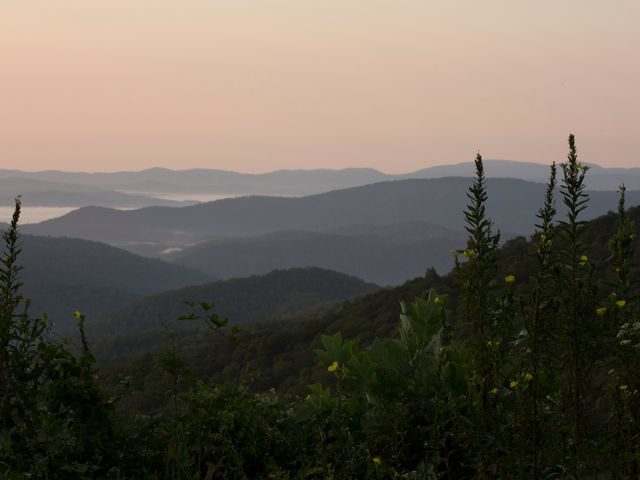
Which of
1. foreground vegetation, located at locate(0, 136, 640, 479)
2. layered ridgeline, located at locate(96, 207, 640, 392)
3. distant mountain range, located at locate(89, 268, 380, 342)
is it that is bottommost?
distant mountain range, located at locate(89, 268, 380, 342)

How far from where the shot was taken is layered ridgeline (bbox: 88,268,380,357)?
12225 cm

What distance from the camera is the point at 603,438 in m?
4.66

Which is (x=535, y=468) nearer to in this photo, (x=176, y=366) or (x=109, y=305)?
(x=176, y=366)

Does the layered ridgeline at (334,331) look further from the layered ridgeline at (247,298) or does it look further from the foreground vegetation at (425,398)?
the layered ridgeline at (247,298)

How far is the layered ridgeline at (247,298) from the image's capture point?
122 meters

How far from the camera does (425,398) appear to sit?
16.9 feet

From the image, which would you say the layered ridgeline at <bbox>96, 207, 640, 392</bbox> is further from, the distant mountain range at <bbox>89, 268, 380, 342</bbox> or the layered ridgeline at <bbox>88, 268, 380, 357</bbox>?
the distant mountain range at <bbox>89, 268, 380, 342</bbox>

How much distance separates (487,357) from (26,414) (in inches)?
113

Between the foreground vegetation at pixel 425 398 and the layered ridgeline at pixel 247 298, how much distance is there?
109 meters

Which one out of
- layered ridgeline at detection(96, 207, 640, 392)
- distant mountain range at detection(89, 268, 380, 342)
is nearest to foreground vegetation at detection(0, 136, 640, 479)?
layered ridgeline at detection(96, 207, 640, 392)

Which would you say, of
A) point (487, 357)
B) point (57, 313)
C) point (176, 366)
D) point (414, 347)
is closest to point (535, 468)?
point (487, 357)

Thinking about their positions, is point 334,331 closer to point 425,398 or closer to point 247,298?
point 425,398

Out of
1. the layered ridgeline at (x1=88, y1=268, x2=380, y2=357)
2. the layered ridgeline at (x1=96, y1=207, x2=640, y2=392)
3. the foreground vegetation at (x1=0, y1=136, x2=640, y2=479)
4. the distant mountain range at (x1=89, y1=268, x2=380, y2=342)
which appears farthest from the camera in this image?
the distant mountain range at (x1=89, y1=268, x2=380, y2=342)

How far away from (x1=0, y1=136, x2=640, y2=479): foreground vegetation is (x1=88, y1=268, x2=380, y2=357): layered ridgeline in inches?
4297
